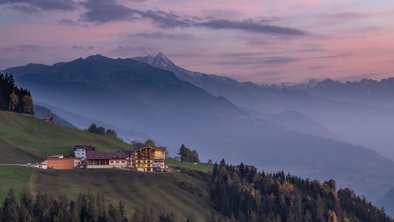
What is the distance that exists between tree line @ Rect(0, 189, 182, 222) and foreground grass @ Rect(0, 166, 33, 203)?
16.6 ft

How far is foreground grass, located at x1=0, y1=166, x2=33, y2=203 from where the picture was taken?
14482 cm

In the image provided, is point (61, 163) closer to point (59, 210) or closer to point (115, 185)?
point (115, 185)

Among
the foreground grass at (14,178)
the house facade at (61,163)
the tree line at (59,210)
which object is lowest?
the tree line at (59,210)

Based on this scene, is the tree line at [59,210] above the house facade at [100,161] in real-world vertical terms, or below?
below

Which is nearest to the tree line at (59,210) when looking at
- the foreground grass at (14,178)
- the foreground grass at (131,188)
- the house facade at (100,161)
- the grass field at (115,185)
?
the foreground grass at (14,178)

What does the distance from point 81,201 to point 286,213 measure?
268ft

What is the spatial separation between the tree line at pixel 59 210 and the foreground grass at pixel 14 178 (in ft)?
16.6

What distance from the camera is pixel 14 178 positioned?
156375mm

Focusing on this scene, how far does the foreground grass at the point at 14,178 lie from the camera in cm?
14482

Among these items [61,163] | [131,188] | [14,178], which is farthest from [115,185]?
[14,178]

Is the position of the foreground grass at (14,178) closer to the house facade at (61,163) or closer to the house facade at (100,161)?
the house facade at (61,163)

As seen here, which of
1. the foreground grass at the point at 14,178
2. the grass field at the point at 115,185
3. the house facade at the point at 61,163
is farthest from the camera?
the house facade at the point at 61,163

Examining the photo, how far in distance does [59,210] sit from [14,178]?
112 ft

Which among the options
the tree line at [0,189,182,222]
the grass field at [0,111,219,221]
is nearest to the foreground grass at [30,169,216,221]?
the grass field at [0,111,219,221]
